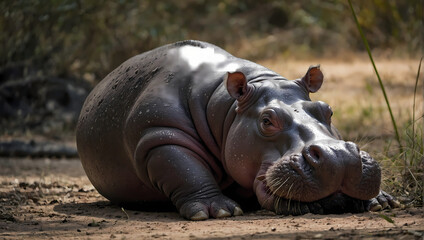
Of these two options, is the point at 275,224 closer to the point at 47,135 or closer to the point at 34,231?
the point at 34,231

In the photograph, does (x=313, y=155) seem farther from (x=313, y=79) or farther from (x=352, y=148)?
(x=313, y=79)

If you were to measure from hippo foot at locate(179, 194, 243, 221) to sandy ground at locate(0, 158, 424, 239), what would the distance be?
0.08 metres

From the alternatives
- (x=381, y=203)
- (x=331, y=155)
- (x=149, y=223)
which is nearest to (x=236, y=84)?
(x=331, y=155)

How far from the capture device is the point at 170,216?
536 centimetres

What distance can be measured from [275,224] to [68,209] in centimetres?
194

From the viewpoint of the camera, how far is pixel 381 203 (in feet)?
16.7

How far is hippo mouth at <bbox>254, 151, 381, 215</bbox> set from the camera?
4664 millimetres

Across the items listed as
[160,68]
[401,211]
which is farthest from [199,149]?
[401,211]

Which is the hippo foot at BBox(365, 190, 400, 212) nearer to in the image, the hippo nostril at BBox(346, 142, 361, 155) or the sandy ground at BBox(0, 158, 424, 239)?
the sandy ground at BBox(0, 158, 424, 239)

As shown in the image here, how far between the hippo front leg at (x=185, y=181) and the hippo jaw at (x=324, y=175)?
432 mm

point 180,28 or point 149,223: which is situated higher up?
point 180,28

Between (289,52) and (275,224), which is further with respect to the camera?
(289,52)

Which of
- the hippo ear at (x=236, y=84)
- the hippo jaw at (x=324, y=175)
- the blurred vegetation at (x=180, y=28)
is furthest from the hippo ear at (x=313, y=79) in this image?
the blurred vegetation at (x=180, y=28)

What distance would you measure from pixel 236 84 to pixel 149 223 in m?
1.14
